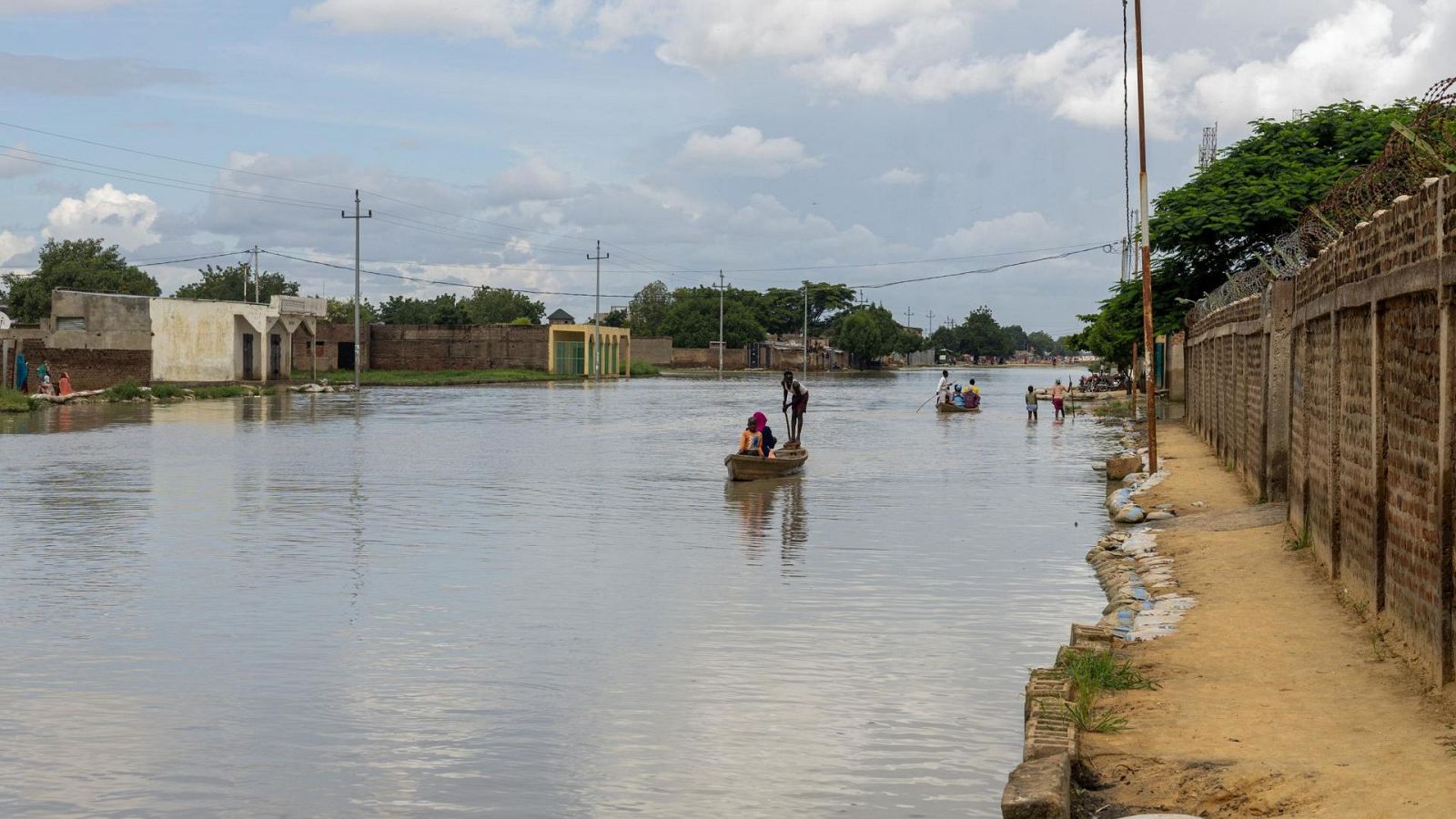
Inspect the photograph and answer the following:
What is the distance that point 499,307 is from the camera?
179 meters

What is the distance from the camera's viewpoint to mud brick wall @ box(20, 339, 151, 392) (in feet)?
188

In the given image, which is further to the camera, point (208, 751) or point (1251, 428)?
point (1251, 428)

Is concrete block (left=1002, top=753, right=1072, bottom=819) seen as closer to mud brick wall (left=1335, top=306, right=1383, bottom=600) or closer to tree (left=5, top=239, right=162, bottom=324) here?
mud brick wall (left=1335, top=306, right=1383, bottom=600)

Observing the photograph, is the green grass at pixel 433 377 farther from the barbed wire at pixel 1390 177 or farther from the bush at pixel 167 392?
the barbed wire at pixel 1390 177

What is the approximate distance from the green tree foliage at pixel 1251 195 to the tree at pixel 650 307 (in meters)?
139

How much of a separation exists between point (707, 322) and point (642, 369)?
3321 centimetres

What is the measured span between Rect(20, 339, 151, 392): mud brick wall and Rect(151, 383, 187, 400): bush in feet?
8.55

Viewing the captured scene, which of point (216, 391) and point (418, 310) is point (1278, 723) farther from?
point (418, 310)

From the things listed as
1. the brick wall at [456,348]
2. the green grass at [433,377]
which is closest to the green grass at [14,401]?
the green grass at [433,377]

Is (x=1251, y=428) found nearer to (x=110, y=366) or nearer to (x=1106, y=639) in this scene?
(x=1106, y=639)

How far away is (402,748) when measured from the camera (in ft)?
28.6

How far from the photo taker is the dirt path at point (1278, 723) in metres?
6.89

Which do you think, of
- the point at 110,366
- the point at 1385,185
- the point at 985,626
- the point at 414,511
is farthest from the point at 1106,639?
the point at 110,366

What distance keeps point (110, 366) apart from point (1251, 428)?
175ft
